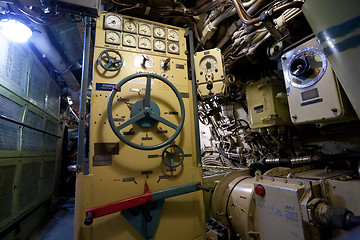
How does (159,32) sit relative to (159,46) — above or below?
above

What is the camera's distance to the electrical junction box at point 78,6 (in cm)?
141

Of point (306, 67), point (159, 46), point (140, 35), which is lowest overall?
point (306, 67)

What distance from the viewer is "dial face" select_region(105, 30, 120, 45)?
1.78 meters

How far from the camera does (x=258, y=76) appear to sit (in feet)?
9.54

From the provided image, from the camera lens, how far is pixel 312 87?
1596 millimetres

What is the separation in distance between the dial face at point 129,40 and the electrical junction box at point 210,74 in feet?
2.48

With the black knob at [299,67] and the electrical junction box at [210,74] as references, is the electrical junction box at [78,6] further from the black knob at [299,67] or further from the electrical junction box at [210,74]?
the black knob at [299,67]

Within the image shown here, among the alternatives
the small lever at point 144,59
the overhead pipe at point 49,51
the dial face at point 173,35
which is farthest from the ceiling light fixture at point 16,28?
the dial face at point 173,35

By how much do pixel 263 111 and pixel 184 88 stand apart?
1093 millimetres

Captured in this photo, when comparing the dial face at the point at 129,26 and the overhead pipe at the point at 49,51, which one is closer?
the dial face at the point at 129,26

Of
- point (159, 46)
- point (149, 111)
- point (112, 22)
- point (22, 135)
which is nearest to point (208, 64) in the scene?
point (159, 46)

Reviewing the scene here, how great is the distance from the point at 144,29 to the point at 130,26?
0.15 meters

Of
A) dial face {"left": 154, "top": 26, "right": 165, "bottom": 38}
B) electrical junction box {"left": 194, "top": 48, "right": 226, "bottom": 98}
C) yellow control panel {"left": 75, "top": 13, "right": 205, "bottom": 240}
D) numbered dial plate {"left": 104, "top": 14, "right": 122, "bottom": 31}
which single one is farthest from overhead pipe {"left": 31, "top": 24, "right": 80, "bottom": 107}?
electrical junction box {"left": 194, "top": 48, "right": 226, "bottom": 98}

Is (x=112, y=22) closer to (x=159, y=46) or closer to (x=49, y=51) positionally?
(x=159, y=46)
